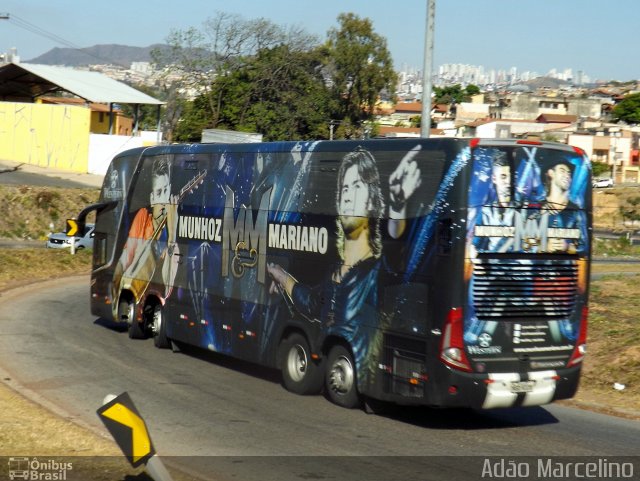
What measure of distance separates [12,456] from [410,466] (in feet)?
13.9

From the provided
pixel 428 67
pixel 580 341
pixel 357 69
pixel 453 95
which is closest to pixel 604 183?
pixel 357 69

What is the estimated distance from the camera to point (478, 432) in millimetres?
12188

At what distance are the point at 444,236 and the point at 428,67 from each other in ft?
24.3

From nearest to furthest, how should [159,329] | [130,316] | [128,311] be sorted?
[159,329], [130,316], [128,311]

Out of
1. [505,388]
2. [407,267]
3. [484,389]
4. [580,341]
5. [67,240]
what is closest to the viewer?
[484,389]

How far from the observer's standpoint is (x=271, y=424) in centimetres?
1226

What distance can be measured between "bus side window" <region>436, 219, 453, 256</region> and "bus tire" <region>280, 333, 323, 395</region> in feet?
10.8

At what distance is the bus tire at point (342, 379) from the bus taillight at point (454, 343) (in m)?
1.94

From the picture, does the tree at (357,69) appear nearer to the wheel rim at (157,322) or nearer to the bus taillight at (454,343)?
the wheel rim at (157,322)

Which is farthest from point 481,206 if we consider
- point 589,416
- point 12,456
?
point 12,456

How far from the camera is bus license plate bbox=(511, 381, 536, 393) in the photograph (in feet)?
38.7

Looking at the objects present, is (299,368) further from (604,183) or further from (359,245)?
(604,183)

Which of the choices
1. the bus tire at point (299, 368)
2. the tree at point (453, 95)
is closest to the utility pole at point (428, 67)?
the bus tire at point (299, 368)

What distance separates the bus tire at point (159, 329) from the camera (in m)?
18.2
